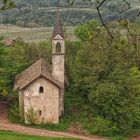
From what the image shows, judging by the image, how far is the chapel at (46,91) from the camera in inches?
1321

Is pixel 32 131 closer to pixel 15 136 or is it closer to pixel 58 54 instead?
pixel 15 136

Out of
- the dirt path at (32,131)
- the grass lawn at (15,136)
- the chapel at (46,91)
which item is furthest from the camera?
the chapel at (46,91)

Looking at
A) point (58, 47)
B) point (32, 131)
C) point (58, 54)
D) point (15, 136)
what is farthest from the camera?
point (58, 47)

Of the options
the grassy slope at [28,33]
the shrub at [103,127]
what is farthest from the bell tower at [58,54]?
the grassy slope at [28,33]

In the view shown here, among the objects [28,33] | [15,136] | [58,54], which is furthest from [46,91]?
[28,33]

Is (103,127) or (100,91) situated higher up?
(100,91)

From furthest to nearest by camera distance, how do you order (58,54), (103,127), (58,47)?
(58,47) < (58,54) < (103,127)

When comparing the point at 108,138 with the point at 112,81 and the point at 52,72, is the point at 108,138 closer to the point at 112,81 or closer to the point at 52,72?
the point at 112,81

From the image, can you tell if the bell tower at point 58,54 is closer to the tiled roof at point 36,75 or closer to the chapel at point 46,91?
the chapel at point 46,91

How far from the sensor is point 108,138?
3272 centimetres

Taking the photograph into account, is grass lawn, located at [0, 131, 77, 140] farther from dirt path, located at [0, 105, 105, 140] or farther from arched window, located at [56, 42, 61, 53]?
arched window, located at [56, 42, 61, 53]

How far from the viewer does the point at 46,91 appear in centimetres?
3378

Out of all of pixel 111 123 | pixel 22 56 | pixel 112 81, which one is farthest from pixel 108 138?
pixel 22 56

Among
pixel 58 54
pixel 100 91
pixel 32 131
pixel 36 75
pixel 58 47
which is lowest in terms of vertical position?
pixel 32 131
